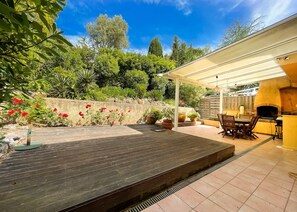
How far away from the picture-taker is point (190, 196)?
1944 mm

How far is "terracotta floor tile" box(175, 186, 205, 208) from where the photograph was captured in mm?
1820

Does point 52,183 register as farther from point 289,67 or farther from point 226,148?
point 289,67

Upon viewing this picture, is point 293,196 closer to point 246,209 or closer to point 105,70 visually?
point 246,209

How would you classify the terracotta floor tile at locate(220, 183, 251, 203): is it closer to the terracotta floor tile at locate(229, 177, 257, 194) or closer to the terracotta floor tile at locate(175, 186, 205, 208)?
the terracotta floor tile at locate(229, 177, 257, 194)

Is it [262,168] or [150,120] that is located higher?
[150,120]

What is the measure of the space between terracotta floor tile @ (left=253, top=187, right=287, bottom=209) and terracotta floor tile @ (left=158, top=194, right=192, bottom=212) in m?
1.19

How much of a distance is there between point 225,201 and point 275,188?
1086mm

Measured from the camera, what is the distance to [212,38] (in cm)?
1605

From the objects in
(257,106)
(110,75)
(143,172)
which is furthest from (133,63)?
(143,172)

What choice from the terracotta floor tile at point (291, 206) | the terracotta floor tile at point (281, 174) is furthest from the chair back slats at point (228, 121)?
the terracotta floor tile at point (291, 206)

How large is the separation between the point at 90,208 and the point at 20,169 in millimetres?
1364

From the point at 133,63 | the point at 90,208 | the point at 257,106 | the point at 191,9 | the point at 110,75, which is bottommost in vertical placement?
the point at 90,208

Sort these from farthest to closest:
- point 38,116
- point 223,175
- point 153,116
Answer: point 153,116 → point 38,116 → point 223,175

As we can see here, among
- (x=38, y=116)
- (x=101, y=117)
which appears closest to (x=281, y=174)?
(x=101, y=117)
